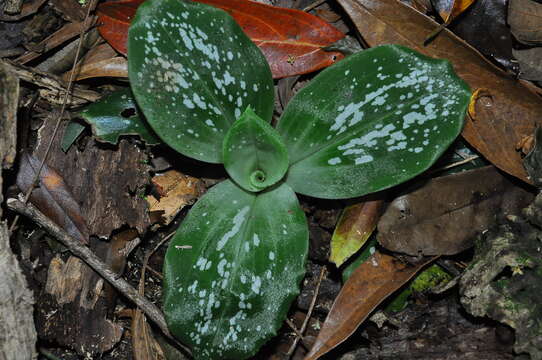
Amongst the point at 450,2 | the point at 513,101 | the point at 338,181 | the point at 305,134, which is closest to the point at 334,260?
the point at 338,181

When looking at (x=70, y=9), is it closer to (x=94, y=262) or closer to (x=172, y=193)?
→ (x=172, y=193)

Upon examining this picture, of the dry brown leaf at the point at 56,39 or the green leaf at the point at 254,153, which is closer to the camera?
the green leaf at the point at 254,153

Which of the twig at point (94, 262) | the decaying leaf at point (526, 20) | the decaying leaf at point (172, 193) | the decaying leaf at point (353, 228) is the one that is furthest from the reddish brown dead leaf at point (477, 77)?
the twig at point (94, 262)

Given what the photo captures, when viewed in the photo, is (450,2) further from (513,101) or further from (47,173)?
(47,173)

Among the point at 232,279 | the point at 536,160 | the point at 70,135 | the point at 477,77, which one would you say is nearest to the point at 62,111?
the point at 70,135

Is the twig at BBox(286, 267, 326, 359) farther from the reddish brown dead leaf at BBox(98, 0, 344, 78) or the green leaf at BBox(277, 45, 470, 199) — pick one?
the reddish brown dead leaf at BBox(98, 0, 344, 78)

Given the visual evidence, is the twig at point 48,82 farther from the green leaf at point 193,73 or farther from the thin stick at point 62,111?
the green leaf at point 193,73

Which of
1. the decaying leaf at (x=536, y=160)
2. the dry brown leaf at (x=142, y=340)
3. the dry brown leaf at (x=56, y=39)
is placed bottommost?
the dry brown leaf at (x=142, y=340)
